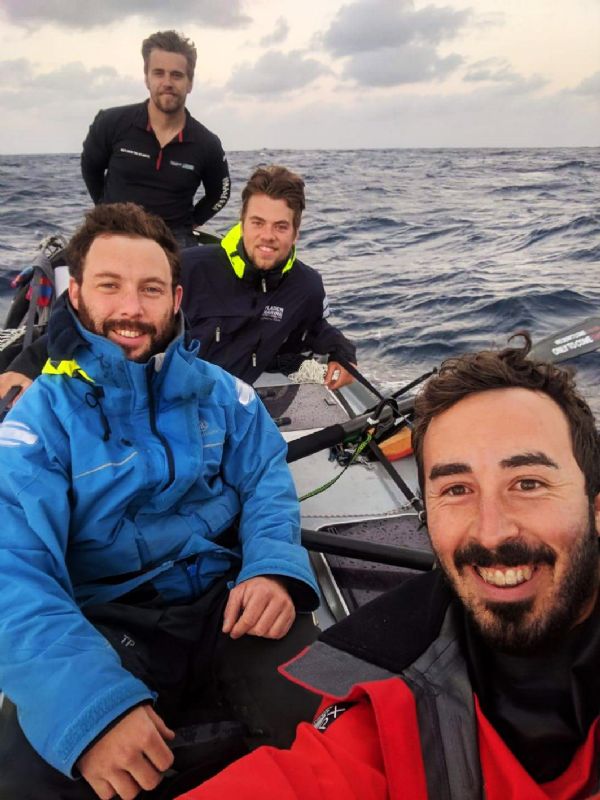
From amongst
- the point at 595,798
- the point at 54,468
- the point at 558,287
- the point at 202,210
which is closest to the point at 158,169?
the point at 202,210

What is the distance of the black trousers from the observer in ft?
6.46

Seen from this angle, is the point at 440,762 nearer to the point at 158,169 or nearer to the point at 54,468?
the point at 54,468

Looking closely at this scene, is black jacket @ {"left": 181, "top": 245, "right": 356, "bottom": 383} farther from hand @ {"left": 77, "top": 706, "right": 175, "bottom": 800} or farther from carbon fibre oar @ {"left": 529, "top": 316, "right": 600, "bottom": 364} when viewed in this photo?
hand @ {"left": 77, "top": 706, "right": 175, "bottom": 800}

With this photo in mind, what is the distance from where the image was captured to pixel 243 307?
4.66 m

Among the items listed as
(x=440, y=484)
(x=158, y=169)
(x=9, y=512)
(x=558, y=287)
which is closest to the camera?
(x=440, y=484)

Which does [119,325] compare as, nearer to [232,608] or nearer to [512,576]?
[232,608]

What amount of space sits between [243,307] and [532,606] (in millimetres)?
3453

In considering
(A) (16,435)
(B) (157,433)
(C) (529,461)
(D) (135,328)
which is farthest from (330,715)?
(D) (135,328)

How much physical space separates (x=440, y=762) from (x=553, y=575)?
475 mm

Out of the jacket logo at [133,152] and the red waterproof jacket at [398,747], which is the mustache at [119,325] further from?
the jacket logo at [133,152]

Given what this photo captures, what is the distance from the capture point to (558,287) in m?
9.68

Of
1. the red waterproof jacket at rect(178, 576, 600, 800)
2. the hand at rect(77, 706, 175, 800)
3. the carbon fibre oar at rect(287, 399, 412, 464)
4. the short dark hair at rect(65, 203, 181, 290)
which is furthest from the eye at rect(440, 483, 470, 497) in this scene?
the carbon fibre oar at rect(287, 399, 412, 464)

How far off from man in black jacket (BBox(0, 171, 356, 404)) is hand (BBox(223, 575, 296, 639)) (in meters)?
2.58

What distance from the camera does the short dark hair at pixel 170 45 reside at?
17.9ft
